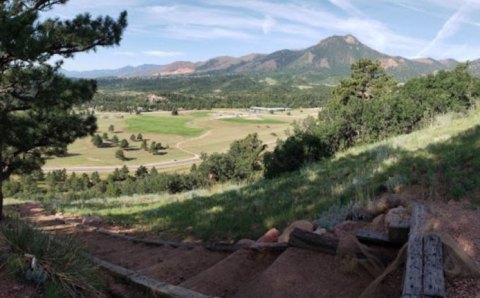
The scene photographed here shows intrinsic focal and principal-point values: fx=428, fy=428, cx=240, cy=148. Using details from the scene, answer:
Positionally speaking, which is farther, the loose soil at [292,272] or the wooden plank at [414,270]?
the loose soil at [292,272]

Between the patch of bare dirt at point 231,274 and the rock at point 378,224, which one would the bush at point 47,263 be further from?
the rock at point 378,224

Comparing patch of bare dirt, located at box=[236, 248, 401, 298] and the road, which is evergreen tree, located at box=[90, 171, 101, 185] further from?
patch of bare dirt, located at box=[236, 248, 401, 298]

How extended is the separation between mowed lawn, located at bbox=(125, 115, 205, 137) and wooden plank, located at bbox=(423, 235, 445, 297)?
351ft

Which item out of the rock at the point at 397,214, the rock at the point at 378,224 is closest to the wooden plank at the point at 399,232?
the rock at the point at 397,214

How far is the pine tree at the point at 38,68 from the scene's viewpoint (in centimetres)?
844

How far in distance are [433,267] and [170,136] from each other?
10707 cm

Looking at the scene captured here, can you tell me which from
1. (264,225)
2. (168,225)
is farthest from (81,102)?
(264,225)

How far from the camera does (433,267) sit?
127 inches

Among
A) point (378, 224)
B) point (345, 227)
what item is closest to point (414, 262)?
point (378, 224)

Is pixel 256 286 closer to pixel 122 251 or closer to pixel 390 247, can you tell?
pixel 390 247

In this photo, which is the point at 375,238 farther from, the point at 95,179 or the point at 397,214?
the point at 95,179

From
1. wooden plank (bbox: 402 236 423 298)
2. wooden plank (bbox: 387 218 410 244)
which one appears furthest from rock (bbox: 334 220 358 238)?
wooden plank (bbox: 402 236 423 298)

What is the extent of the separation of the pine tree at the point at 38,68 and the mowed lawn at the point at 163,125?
322 ft

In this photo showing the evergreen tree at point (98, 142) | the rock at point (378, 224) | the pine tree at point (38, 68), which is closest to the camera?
the rock at point (378, 224)
